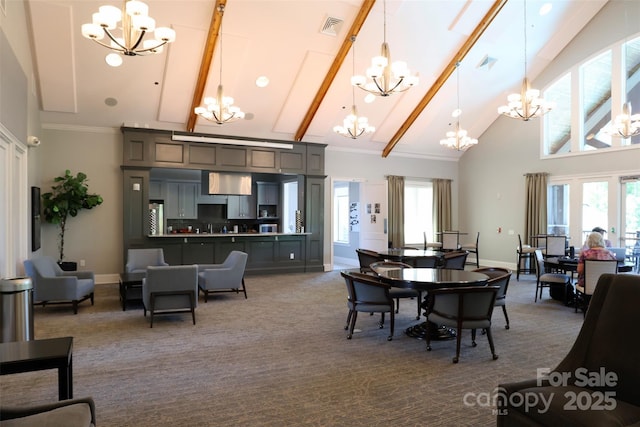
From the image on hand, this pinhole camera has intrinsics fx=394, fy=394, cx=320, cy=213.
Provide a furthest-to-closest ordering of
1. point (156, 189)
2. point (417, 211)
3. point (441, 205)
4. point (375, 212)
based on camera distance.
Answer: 1. point (417, 211)
2. point (441, 205)
3. point (156, 189)
4. point (375, 212)

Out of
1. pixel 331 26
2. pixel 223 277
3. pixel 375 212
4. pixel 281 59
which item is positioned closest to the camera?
pixel 223 277

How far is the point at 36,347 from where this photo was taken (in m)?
2.50

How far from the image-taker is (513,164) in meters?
10.9

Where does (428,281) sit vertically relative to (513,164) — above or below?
below

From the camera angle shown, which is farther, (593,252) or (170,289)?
(593,252)

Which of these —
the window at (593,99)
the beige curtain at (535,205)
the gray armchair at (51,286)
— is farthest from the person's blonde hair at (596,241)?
the gray armchair at (51,286)

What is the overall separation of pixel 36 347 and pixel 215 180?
24.3ft

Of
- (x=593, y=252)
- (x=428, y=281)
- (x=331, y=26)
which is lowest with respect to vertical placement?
(x=428, y=281)

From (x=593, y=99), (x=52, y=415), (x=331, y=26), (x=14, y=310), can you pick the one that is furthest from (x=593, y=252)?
(x=14, y=310)

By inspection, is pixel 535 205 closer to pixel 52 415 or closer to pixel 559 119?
pixel 559 119

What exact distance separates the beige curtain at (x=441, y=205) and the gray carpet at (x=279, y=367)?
624cm

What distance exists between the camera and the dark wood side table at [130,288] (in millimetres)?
6020

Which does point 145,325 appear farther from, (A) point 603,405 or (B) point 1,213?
(A) point 603,405

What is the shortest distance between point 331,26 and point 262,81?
183 centimetres
